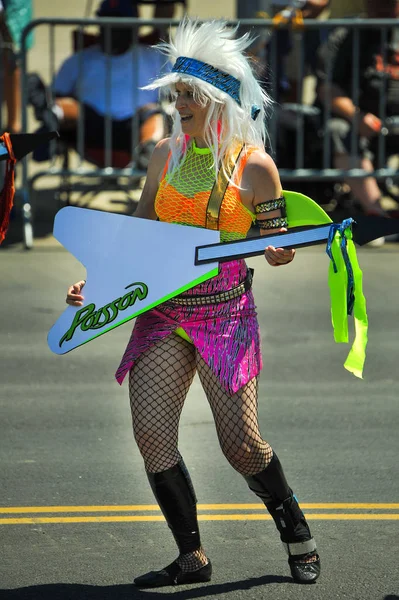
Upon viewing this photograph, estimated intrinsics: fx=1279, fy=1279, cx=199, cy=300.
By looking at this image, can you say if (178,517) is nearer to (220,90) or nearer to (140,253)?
(140,253)

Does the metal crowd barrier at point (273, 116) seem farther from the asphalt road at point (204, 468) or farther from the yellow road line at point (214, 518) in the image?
the yellow road line at point (214, 518)

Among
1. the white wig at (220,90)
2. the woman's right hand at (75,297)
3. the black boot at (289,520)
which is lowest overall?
the black boot at (289,520)

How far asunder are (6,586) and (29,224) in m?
6.24

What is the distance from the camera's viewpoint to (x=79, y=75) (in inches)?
429

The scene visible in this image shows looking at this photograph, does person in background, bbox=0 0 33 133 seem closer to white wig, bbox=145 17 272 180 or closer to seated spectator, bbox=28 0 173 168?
seated spectator, bbox=28 0 173 168

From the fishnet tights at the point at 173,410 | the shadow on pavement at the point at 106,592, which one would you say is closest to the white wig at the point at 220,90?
the fishnet tights at the point at 173,410

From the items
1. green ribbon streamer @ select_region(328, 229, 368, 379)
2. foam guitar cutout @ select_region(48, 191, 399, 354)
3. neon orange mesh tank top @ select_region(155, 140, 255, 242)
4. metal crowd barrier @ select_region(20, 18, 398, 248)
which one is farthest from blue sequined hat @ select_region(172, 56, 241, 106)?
metal crowd barrier @ select_region(20, 18, 398, 248)

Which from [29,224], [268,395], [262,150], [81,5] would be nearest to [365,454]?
[268,395]

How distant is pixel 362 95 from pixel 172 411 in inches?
281

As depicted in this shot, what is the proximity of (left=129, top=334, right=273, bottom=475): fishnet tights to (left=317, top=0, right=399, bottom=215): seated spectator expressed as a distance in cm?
667

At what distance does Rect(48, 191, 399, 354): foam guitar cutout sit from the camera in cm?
441

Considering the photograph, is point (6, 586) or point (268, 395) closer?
point (6, 586)

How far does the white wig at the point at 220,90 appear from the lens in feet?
14.9

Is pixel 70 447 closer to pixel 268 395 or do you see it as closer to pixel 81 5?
pixel 268 395
